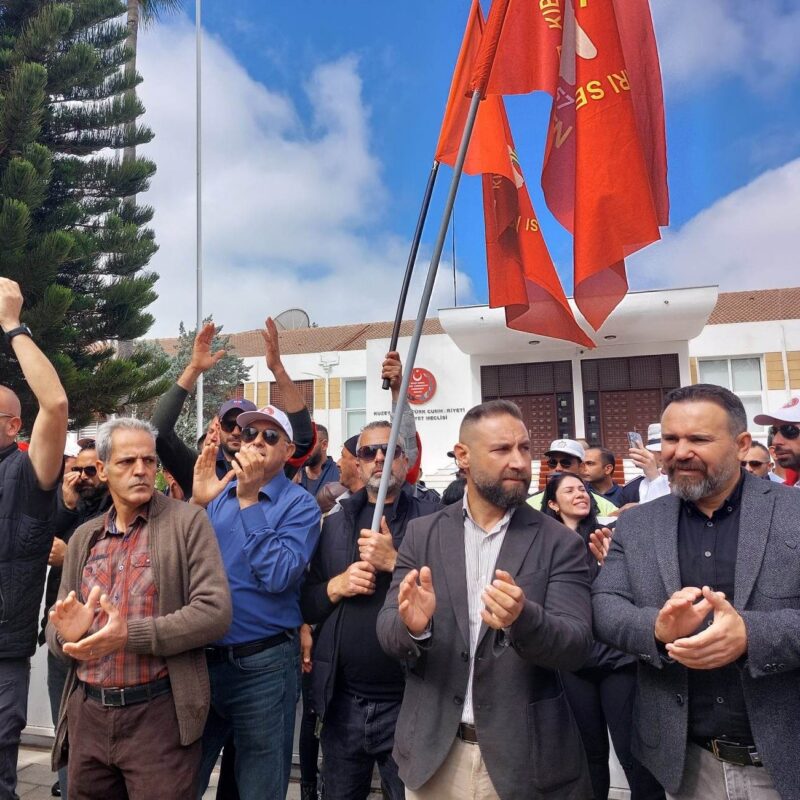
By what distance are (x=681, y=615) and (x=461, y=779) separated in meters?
0.81

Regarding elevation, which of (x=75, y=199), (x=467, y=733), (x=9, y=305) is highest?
(x=75, y=199)

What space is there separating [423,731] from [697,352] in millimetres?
17850

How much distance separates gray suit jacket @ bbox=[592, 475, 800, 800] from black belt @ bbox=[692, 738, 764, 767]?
60mm

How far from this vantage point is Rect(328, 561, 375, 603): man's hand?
252cm

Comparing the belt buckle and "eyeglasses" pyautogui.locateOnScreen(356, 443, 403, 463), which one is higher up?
"eyeglasses" pyautogui.locateOnScreen(356, 443, 403, 463)

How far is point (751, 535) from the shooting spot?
1.88 m

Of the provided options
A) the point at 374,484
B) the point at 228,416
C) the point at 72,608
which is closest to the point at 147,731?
the point at 72,608

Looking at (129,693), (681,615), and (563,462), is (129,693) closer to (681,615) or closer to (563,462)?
(681,615)

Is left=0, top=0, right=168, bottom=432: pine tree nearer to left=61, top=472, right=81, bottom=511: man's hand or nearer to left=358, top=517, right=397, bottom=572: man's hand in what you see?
left=61, top=472, right=81, bottom=511: man's hand

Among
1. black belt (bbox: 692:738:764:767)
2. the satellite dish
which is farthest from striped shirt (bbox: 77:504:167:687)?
the satellite dish

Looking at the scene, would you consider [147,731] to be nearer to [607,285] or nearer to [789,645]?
[789,645]

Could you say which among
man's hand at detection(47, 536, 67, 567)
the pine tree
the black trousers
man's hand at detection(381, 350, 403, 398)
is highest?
the pine tree

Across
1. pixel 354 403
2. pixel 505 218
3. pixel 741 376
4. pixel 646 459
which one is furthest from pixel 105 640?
pixel 354 403

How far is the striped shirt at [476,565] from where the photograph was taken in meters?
2.03
